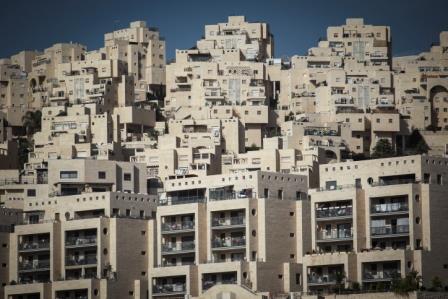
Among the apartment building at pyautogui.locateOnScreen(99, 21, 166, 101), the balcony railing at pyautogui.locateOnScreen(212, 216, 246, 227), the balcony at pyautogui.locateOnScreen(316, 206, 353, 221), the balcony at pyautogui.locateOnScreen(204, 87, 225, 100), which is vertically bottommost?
the balcony railing at pyautogui.locateOnScreen(212, 216, 246, 227)

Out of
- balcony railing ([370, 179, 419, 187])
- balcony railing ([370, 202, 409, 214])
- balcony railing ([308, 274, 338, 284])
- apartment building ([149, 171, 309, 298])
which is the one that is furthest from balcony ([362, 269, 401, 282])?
balcony railing ([370, 179, 419, 187])

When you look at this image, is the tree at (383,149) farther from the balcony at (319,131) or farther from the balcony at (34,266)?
the balcony at (34,266)

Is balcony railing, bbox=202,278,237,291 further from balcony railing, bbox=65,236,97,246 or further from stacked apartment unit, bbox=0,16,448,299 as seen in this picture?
balcony railing, bbox=65,236,97,246

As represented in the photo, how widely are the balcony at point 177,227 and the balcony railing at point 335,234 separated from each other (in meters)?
7.44

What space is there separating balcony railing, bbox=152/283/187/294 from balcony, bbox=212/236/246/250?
2.89 m

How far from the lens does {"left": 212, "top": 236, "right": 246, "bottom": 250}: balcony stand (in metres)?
79.3

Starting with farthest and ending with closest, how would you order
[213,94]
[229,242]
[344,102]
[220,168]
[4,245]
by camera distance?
[213,94] → [344,102] → [220,168] → [4,245] → [229,242]

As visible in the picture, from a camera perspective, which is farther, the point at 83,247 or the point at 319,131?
the point at 319,131

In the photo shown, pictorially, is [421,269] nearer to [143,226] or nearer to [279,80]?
[143,226]

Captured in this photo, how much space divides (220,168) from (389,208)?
27.0 meters

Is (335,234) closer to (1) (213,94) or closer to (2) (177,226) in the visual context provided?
(2) (177,226)

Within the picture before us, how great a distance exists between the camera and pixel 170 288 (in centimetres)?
7994

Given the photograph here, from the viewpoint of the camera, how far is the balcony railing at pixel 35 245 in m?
85.1

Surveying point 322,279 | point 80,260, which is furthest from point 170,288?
point 322,279
